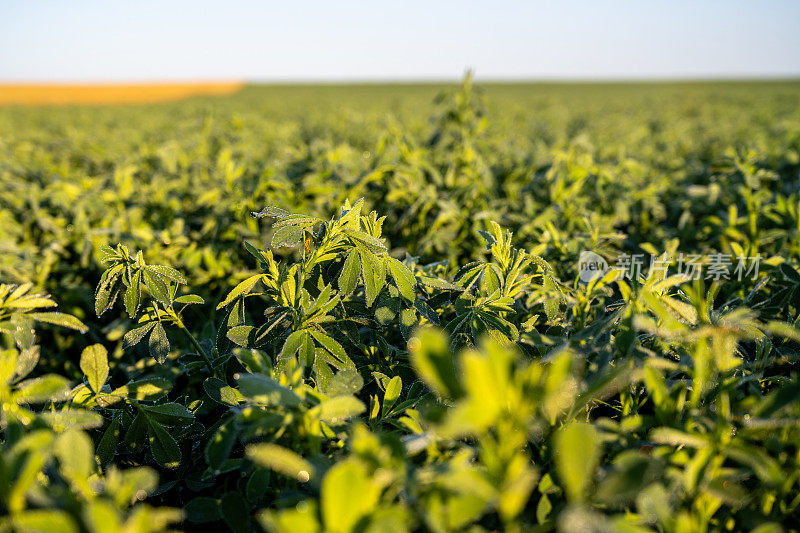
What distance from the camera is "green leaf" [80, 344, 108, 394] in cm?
117

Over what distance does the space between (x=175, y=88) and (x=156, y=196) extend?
7364cm

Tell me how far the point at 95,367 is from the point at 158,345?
0.56ft

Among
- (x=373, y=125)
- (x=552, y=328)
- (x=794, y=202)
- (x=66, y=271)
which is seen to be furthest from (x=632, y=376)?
(x=373, y=125)

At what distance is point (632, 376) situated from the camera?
866 mm

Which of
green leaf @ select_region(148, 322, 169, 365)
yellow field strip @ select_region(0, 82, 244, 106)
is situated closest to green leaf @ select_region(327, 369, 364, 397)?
green leaf @ select_region(148, 322, 169, 365)

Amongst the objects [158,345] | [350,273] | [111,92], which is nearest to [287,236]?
[350,273]

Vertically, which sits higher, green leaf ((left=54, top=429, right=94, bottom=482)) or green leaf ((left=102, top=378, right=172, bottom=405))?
green leaf ((left=54, top=429, right=94, bottom=482))

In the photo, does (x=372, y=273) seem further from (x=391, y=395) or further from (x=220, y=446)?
(x=220, y=446)

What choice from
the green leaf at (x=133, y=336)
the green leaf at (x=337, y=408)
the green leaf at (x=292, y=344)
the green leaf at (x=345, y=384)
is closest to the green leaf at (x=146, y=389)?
the green leaf at (x=133, y=336)

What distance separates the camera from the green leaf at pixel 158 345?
1.32 meters

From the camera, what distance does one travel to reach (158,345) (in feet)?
4.38

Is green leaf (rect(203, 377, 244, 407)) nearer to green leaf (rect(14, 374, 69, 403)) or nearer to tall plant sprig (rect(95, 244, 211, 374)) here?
tall plant sprig (rect(95, 244, 211, 374))

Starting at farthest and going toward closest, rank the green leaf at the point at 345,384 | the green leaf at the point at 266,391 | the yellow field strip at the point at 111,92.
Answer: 1. the yellow field strip at the point at 111,92
2. the green leaf at the point at 345,384
3. the green leaf at the point at 266,391

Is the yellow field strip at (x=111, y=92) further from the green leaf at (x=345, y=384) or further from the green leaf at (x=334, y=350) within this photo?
the green leaf at (x=345, y=384)
